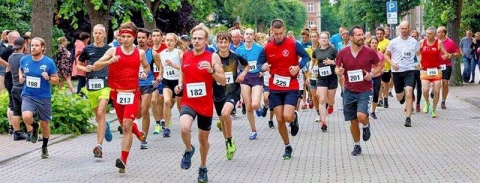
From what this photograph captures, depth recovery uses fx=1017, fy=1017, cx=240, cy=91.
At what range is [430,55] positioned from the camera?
1902 centimetres

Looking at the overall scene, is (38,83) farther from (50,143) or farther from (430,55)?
(430,55)

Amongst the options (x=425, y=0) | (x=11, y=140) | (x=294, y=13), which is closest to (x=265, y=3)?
(x=294, y=13)

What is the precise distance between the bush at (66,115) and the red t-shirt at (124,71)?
4.76m

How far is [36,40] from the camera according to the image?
43.6ft

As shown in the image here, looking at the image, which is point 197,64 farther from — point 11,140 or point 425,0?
point 425,0

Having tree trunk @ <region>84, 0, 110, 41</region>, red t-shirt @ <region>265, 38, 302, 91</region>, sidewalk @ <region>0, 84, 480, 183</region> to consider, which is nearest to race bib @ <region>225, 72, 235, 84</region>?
red t-shirt @ <region>265, 38, 302, 91</region>

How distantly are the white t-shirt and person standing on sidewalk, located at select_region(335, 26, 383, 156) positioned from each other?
17.3 feet

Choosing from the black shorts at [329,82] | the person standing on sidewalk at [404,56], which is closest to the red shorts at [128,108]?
the black shorts at [329,82]

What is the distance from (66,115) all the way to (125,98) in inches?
198

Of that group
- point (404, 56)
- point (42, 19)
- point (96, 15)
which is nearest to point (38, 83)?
point (42, 19)

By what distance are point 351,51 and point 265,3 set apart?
240ft

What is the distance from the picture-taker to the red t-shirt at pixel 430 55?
62.0ft

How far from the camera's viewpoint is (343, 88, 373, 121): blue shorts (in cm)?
1300

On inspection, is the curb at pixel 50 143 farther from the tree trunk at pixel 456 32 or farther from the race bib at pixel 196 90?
the tree trunk at pixel 456 32
